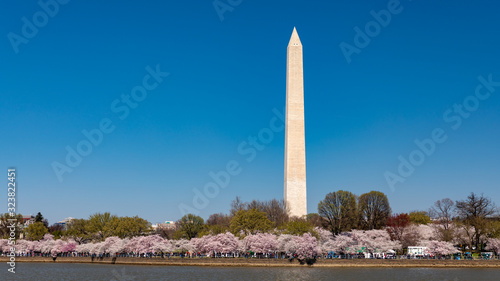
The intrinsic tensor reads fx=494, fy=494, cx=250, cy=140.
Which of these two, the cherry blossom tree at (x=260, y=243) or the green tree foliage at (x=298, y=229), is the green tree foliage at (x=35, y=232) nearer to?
the cherry blossom tree at (x=260, y=243)

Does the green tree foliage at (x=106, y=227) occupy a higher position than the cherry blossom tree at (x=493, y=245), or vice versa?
the green tree foliage at (x=106, y=227)

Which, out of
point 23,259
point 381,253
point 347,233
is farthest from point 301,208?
point 23,259

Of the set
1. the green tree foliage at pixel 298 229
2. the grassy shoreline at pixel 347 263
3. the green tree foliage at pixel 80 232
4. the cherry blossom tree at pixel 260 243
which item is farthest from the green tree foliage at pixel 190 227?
the green tree foliage at pixel 298 229

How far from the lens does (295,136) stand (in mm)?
73000

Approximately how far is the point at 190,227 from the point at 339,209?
25.4 metres

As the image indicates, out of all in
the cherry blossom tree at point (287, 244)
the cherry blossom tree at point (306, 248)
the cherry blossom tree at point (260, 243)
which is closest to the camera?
the cherry blossom tree at point (306, 248)

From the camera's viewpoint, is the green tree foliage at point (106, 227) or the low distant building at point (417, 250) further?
the green tree foliage at point (106, 227)

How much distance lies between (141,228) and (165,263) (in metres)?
16.9

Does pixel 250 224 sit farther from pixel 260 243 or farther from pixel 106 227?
pixel 106 227

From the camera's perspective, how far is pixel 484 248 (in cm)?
6631

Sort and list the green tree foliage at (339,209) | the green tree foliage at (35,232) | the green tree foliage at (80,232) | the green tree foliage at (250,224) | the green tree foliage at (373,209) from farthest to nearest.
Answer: the green tree foliage at (35,232) < the green tree foliage at (80,232) < the green tree foliage at (373,209) < the green tree foliage at (339,209) < the green tree foliage at (250,224)

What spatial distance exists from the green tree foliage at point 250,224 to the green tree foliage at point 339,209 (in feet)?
31.5

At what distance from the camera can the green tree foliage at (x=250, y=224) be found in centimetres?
6421

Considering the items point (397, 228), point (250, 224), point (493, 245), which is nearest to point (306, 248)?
point (250, 224)
